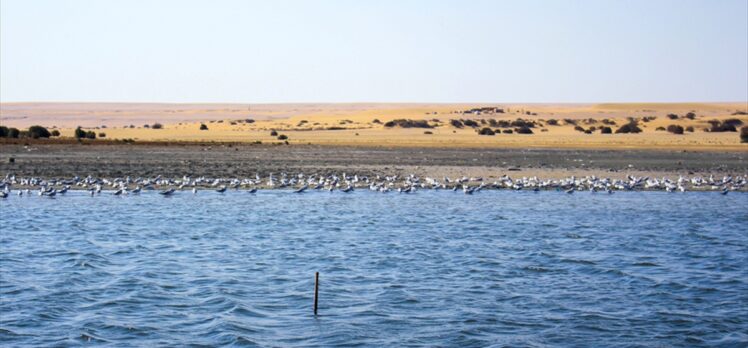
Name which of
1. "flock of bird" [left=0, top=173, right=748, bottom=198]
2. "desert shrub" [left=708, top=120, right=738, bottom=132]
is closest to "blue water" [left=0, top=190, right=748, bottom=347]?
"flock of bird" [left=0, top=173, right=748, bottom=198]

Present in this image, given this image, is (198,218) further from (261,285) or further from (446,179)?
(446,179)

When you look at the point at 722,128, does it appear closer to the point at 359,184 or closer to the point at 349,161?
the point at 349,161

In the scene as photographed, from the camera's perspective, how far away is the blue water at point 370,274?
11266 mm

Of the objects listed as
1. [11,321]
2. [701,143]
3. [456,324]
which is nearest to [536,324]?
[456,324]

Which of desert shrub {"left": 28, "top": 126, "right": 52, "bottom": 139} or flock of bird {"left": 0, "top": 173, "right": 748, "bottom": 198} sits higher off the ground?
desert shrub {"left": 28, "top": 126, "right": 52, "bottom": 139}

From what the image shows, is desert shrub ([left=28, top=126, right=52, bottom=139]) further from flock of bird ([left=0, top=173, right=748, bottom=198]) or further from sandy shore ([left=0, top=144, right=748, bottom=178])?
flock of bird ([left=0, top=173, right=748, bottom=198])

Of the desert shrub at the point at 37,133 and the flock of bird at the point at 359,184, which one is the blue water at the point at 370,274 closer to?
the flock of bird at the point at 359,184

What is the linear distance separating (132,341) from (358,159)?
95.3 ft

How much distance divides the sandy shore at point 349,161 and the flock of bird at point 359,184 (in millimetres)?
1934

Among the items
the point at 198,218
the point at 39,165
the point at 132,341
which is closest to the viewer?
the point at 132,341

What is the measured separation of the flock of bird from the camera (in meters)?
27.1

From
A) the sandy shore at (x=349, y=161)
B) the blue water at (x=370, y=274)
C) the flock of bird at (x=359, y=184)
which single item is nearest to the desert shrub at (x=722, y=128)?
the sandy shore at (x=349, y=161)

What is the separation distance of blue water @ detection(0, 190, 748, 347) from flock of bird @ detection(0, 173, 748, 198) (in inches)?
108

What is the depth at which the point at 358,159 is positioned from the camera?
3959cm
